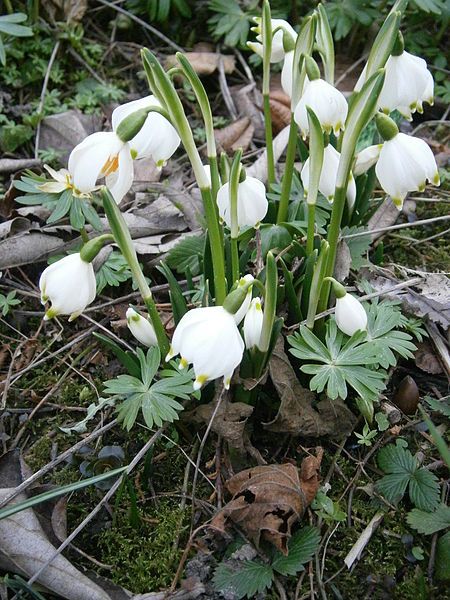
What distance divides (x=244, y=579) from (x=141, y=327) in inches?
25.1

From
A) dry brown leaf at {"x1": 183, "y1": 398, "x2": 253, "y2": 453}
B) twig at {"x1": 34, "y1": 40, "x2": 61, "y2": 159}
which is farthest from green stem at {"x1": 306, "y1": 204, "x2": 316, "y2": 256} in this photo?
twig at {"x1": 34, "y1": 40, "x2": 61, "y2": 159}

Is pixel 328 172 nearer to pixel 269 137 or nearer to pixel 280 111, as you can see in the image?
pixel 269 137

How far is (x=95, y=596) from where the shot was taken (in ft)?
5.10

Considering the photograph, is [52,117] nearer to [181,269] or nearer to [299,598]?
[181,269]

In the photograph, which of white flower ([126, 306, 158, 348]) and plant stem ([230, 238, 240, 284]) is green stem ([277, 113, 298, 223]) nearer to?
plant stem ([230, 238, 240, 284])

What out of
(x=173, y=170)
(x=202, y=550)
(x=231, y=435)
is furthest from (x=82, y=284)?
(x=173, y=170)

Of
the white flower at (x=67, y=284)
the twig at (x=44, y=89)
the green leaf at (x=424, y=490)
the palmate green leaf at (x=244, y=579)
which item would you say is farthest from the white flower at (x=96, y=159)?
the twig at (x=44, y=89)

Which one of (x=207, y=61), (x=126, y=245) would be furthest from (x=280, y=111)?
(x=126, y=245)

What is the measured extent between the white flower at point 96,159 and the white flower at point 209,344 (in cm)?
34

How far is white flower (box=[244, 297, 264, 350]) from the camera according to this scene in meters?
1.65

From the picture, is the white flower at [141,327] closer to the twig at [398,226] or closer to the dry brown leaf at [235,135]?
the twig at [398,226]

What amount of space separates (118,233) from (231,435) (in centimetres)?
58

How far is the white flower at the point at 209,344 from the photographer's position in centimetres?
138

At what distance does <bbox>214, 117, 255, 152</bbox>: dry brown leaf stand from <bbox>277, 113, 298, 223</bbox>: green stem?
93 cm
